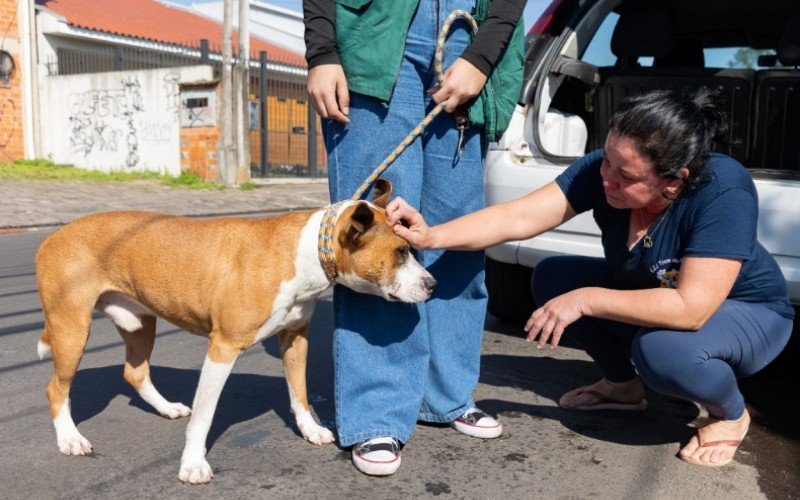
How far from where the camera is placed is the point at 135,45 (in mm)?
18422

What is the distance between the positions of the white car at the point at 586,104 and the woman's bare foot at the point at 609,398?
0.64 metres

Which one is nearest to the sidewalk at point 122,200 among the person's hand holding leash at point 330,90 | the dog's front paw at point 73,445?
the dog's front paw at point 73,445

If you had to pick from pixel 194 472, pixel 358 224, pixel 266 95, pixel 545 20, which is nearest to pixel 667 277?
pixel 358 224

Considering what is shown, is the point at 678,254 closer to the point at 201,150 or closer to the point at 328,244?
the point at 328,244

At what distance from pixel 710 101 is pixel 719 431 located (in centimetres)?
118

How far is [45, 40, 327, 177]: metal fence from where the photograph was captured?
56.4 ft

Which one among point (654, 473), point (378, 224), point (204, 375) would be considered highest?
point (378, 224)

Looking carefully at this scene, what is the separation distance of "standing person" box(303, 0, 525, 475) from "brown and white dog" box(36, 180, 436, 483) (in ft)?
0.55

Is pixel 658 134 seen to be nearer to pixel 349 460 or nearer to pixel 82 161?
pixel 349 460

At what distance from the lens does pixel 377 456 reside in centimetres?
260

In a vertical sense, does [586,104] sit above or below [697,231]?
above

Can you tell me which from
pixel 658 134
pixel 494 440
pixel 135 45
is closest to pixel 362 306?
pixel 494 440

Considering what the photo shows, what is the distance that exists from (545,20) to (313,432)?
2.59 m

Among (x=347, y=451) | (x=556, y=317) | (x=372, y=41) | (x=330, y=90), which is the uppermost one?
(x=372, y=41)
